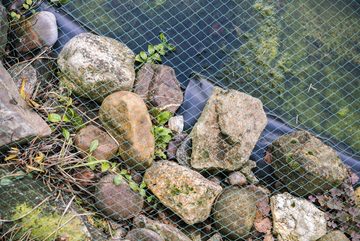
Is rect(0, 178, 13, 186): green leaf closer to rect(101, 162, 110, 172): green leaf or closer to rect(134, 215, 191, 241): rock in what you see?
rect(101, 162, 110, 172): green leaf

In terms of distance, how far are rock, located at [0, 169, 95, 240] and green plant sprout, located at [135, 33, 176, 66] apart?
42.6 inches

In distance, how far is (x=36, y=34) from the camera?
3.62 metres

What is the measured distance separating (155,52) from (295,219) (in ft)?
4.57

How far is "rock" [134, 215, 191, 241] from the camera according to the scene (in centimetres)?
322

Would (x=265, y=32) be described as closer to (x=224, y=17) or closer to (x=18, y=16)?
(x=224, y=17)

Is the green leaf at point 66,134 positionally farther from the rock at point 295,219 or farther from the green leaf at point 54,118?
the rock at point 295,219

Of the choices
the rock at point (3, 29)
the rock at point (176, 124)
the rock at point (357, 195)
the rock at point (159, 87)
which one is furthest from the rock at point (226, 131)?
the rock at point (3, 29)

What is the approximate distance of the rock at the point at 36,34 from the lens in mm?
3613

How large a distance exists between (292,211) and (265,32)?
1.23 meters

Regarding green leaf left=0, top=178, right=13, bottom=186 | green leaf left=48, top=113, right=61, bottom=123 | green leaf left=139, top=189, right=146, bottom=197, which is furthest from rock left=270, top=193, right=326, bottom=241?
green leaf left=0, top=178, right=13, bottom=186

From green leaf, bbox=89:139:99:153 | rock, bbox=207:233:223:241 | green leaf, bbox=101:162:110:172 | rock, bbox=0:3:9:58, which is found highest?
rock, bbox=0:3:9:58

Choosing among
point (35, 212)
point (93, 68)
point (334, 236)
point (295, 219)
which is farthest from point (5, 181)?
point (334, 236)

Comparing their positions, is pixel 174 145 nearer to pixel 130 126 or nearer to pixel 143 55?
pixel 130 126

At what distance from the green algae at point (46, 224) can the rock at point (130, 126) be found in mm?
534
